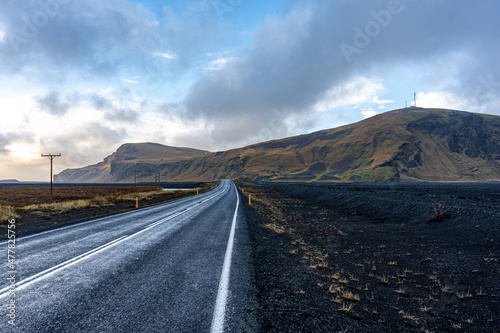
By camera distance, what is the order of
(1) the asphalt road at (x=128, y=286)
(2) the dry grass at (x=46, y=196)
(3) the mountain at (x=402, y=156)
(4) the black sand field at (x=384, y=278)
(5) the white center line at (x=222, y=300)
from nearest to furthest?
(5) the white center line at (x=222, y=300), (1) the asphalt road at (x=128, y=286), (4) the black sand field at (x=384, y=278), (2) the dry grass at (x=46, y=196), (3) the mountain at (x=402, y=156)

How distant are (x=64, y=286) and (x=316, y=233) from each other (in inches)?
395

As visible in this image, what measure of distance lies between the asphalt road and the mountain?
378 ft

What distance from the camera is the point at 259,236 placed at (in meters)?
10.0

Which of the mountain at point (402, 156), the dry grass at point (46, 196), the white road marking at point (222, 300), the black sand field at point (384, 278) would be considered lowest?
the dry grass at point (46, 196)

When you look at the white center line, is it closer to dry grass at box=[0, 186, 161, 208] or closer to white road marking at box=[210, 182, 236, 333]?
white road marking at box=[210, 182, 236, 333]

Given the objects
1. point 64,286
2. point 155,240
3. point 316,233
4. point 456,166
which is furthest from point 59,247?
point 456,166

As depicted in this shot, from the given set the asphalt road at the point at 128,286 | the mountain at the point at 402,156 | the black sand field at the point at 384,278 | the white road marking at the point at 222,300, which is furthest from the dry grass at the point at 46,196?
the mountain at the point at 402,156

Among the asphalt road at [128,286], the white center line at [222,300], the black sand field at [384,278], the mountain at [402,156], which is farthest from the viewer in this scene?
the mountain at [402,156]

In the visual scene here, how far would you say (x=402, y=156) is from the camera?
130 m

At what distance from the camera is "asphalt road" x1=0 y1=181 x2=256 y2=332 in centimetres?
338

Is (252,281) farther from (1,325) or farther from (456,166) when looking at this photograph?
(456,166)

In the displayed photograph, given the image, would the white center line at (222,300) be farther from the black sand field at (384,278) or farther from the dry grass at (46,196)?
the dry grass at (46,196)

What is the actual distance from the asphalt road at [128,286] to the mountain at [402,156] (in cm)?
11518

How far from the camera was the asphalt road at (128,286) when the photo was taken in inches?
133
